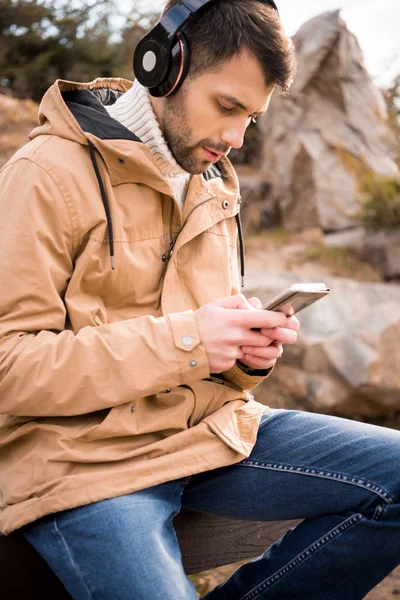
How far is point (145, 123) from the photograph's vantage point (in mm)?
2246

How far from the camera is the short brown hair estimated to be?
2.14 metres

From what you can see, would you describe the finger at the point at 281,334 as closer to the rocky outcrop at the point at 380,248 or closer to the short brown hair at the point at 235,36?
the short brown hair at the point at 235,36

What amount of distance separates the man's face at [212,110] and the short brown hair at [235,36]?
0.03 m

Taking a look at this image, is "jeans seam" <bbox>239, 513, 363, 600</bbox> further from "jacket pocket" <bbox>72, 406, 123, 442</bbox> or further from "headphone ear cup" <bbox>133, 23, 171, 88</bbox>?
"headphone ear cup" <bbox>133, 23, 171, 88</bbox>

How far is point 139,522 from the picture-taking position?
1794 mm

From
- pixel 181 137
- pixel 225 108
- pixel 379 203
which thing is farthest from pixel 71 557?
pixel 379 203

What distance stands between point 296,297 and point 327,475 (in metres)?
0.63

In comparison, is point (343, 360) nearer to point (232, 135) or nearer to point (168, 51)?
point (232, 135)

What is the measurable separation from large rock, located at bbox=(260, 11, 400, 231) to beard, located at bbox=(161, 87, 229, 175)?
202 inches

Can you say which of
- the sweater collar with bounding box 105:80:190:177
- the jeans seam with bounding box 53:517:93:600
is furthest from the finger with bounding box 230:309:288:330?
the jeans seam with bounding box 53:517:93:600

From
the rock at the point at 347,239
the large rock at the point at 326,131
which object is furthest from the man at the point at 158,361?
the large rock at the point at 326,131

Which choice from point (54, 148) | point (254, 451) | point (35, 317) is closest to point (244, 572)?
point (254, 451)

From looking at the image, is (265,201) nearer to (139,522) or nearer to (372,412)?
(372,412)

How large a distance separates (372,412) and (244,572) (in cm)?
318
